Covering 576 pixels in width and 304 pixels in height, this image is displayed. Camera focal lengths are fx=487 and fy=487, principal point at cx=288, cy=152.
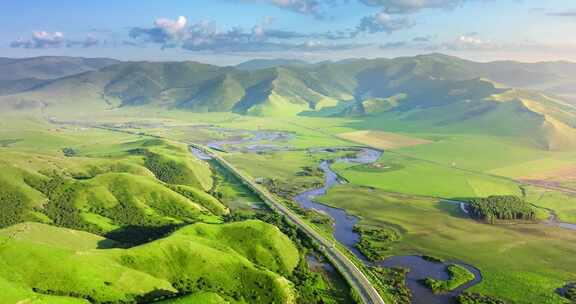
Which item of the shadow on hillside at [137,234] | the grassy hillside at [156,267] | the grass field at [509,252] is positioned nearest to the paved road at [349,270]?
the grassy hillside at [156,267]

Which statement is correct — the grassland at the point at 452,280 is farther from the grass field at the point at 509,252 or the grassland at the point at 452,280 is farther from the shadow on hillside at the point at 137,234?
the shadow on hillside at the point at 137,234

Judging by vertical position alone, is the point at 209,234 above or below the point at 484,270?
above

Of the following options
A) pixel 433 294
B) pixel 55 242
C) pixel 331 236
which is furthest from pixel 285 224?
pixel 55 242

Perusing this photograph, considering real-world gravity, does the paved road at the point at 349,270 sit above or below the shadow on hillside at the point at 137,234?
below

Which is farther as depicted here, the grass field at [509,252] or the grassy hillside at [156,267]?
the grass field at [509,252]

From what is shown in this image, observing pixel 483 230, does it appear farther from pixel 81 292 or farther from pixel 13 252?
pixel 13 252

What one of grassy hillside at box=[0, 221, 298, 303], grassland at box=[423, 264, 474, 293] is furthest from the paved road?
grassland at box=[423, 264, 474, 293]

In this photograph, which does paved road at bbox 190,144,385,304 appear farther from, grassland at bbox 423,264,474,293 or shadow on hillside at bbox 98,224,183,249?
shadow on hillside at bbox 98,224,183,249

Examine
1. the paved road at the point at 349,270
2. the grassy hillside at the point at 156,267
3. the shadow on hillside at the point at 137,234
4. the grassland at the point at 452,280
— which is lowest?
the grassland at the point at 452,280
